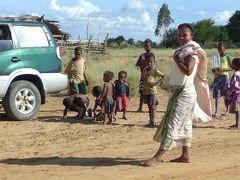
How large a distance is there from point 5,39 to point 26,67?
70 cm

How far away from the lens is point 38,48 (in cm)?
1164

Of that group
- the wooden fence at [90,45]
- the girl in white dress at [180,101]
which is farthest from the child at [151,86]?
the wooden fence at [90,45]

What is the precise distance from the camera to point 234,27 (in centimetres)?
8981

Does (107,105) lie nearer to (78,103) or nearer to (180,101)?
(78,103)

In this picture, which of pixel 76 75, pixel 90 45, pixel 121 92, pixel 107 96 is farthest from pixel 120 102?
pixel 90 45

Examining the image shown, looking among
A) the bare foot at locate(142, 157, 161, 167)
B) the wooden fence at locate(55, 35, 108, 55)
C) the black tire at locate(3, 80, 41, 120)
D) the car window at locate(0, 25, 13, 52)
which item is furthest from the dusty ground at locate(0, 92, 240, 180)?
the wooden fence at locate(55, 35, 108, 55)

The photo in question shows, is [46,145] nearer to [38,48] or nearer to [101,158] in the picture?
[101,158]

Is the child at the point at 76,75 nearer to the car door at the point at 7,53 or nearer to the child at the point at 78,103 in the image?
the child at the point at 78,103

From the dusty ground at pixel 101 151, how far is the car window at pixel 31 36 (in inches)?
62.3

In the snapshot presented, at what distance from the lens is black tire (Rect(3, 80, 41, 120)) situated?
1131 centimetres

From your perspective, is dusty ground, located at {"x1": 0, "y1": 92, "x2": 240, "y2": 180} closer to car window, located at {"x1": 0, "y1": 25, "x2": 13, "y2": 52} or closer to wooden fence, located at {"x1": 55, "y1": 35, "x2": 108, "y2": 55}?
car window, located at {"x1": 0, "y1": 25, "x2": 13, "y2": 52}

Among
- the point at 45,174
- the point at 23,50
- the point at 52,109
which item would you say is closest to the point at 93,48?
the point at 52,109

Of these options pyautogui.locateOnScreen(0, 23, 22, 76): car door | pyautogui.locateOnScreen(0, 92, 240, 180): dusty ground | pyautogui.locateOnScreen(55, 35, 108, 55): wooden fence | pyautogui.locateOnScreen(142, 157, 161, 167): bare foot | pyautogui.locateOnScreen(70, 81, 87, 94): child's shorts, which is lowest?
pyautogui.locateOnScreen(0, 92, 240, 180): dusty ground

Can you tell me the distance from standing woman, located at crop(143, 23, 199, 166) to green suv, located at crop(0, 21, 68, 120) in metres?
4.89
